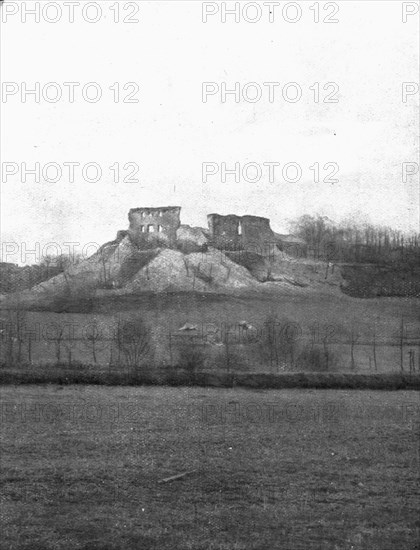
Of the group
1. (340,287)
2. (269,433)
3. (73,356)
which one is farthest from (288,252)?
(73,356)

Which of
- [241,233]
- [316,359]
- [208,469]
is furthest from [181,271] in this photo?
[208,469]

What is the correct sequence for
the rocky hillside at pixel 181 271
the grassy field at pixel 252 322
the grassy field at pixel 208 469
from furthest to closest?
the rocky hillside at pixel 181 271 → the grassy field at pixel 252 322 → the grassy field at pixel 208 469

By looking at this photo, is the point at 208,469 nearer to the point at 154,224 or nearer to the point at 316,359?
the point at 316,359

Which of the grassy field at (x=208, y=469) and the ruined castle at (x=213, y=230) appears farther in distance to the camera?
the ruined castle at (x=213, y=230)

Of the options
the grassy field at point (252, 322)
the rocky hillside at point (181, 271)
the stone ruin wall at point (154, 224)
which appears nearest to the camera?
the grassy field at point (252, 322)

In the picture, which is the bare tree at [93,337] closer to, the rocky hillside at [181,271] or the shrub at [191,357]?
the rocky hillside at [181,271]

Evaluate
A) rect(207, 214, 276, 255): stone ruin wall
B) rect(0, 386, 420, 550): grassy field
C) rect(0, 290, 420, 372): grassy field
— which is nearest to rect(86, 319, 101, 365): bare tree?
rect(0, 290, 420, 372): grassy field

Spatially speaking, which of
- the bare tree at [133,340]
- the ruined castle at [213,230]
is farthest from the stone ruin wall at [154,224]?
the bare tree at [133,340]

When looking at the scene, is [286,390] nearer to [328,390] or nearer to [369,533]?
[328,390]
